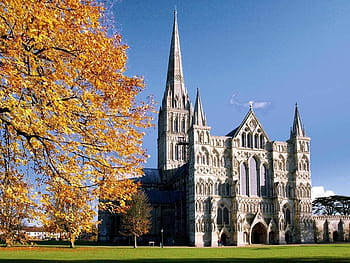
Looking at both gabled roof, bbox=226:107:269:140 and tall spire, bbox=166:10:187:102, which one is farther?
tall spire, bbox=166:10:187:102

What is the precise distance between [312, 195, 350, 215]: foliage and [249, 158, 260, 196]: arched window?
4309 cm

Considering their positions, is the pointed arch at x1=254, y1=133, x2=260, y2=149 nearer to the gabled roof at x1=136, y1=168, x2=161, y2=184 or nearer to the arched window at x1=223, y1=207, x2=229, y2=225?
the arched window at x1=223, y1=207, x2=229, y2=225

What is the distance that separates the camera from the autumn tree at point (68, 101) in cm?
1032

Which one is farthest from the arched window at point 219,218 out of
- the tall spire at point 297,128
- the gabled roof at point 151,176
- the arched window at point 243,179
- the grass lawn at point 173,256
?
the gabled roof at point 151,176

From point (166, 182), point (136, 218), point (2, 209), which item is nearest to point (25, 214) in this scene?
point (2, 209)

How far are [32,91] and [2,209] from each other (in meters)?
4.54

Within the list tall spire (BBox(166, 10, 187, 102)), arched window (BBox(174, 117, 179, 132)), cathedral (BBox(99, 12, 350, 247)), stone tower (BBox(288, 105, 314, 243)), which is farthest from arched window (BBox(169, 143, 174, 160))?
stone tower (BBox(288, 105, 314, 243))

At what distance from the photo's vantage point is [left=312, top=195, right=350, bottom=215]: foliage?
103688mm

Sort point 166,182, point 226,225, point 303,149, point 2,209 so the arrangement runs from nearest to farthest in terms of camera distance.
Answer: point 2,209, point 226,225, point 303,149, point 166,182

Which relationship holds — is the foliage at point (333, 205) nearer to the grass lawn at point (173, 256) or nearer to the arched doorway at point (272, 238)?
the arched doorway at point (272, 238)

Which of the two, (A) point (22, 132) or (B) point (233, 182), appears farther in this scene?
(B) point (233, 182)

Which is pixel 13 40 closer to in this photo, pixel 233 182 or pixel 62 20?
pixel 62 20

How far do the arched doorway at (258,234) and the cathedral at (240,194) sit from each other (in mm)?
166

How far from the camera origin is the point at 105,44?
1200 centimetres
